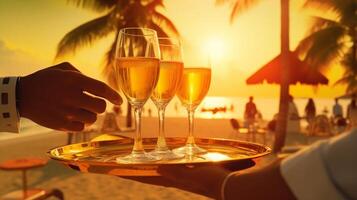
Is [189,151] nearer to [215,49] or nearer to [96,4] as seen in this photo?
[215,49]

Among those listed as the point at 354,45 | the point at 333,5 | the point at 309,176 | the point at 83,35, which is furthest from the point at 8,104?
the point at 354,45

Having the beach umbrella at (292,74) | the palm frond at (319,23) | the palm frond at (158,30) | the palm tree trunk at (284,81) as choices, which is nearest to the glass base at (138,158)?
the palm tree trunk at (284,81)

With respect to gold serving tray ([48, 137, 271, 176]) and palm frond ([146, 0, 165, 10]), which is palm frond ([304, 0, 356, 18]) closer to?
palm frond ([146, 0, 165, 10])

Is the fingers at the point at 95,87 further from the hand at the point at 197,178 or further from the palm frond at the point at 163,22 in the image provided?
the palm frond at the point at 163,22

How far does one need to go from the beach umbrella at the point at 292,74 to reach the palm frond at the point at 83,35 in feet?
20.2

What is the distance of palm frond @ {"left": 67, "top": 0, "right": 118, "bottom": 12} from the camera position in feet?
57.9

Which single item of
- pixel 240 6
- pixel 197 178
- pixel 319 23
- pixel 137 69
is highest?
pixel 319 23

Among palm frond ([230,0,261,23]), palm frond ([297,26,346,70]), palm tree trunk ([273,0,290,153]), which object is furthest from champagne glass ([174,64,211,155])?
palm frond ([297,26,346,70])

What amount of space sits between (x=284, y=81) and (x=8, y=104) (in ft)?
38.7

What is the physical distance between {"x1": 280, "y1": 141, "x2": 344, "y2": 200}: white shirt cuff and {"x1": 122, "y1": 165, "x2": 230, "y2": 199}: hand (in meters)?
0.37

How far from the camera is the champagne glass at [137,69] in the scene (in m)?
1.56

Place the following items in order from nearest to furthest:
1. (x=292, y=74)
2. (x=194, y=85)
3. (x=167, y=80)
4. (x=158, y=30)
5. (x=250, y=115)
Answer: (x=167, y=80) < (x=194, y=85) < (x=250, y=115) < (x=292, y=74) < (x=158, y=30)

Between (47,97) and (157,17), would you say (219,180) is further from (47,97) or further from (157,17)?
(157,17)

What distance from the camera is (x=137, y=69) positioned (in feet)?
5.13
